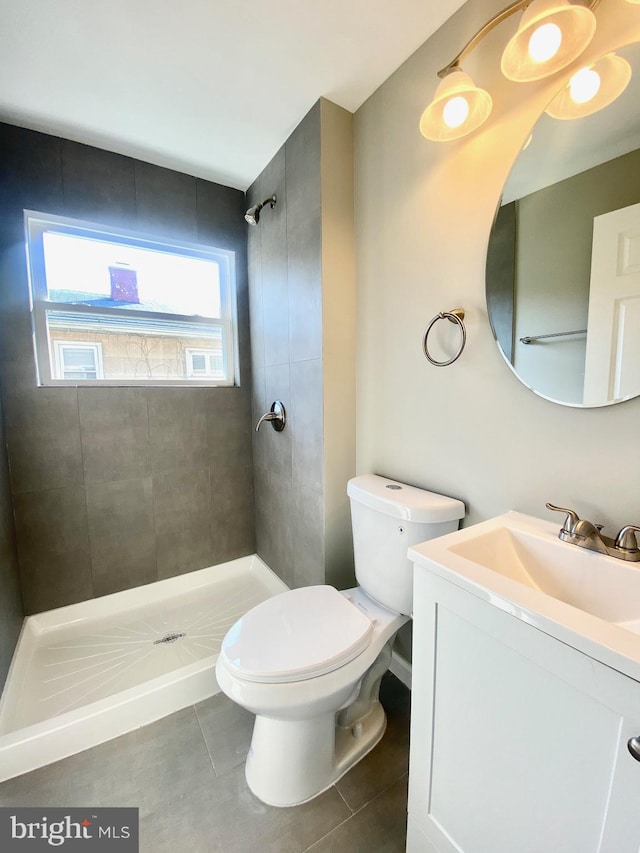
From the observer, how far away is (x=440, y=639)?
2.41 feet

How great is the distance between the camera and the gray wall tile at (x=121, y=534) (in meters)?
1.85

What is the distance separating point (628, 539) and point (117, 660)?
77.5 inches

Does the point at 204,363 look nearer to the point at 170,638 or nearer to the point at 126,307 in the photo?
the point at 126,307

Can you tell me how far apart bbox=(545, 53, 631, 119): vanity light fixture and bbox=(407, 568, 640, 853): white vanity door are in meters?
1.12

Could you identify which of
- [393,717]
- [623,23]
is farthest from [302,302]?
[393,717]

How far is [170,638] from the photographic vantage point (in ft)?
5.64

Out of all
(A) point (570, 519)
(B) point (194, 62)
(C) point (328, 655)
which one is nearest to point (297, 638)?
(C) point (328, 655)

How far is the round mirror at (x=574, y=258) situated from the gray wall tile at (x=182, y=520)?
1780mm

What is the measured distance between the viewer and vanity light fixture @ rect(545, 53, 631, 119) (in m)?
0.76

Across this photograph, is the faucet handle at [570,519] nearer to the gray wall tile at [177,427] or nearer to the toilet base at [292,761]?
the toilet base at [292,761]

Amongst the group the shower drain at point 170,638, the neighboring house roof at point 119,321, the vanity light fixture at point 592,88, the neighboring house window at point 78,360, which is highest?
the vanity light fixture at point 592,88

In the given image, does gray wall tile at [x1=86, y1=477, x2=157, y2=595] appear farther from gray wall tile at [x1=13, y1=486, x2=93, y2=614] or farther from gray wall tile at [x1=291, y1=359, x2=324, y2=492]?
gray wall tile at [x1=291, y1=359, x2=324, y2=492]

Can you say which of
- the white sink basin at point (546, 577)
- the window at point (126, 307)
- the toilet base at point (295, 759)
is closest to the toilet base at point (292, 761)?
the toilet base at point (295, 759)

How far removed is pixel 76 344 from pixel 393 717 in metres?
2.19
